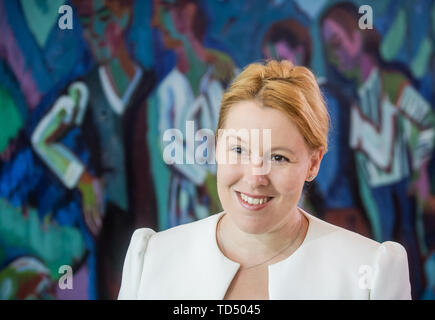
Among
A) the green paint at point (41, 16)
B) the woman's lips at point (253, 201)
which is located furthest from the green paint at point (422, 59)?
the green paint at point (41, 16)

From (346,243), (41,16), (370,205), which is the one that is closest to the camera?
(346,243)

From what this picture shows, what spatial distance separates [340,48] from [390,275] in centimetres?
110

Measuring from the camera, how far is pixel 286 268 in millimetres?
1595

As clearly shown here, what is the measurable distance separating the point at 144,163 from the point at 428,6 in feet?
4.34

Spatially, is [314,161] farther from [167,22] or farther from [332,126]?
[167,22]

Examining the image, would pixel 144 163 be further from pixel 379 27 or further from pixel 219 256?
pixel 379 27

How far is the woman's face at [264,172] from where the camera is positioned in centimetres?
154

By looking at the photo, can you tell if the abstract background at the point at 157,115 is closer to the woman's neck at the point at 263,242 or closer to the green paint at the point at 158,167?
the green paint at the point at 158,167

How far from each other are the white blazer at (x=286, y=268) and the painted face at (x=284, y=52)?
875 millimetres

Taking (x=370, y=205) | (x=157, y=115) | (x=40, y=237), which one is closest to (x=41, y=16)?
(x=157, y=115)

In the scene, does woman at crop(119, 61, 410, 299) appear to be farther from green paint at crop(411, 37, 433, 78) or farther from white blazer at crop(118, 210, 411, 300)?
green paint at crop(411, 37, 433, 78)

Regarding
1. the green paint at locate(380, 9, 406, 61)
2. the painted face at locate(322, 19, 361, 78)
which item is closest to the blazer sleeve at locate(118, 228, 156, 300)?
the painted face at locate(322, 19, 361, 78)

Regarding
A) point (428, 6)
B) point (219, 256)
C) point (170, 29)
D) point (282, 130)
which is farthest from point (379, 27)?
point (219, 256)

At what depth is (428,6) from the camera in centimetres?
229
